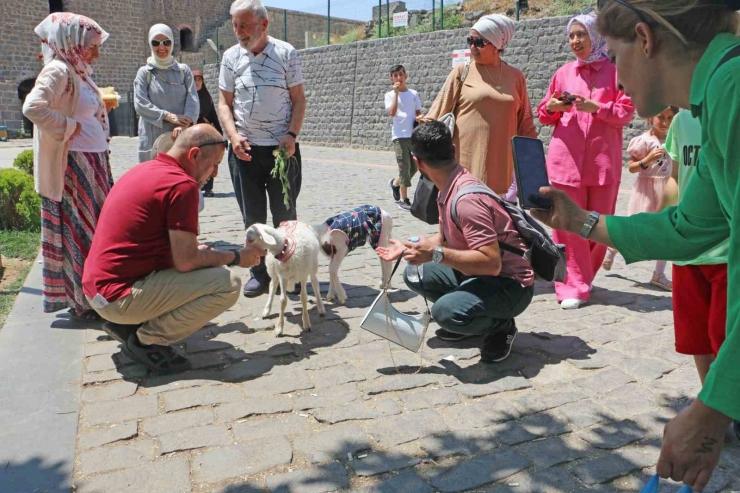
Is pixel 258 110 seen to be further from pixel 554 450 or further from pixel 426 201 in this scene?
pixel 554 450

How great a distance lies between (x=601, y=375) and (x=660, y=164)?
276 centimetres

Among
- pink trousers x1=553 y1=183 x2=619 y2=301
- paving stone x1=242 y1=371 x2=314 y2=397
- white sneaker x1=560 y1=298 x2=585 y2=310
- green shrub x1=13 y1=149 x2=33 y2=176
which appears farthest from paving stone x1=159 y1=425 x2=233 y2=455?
green shrub x1=13 y1=149 x2=33 y2=176

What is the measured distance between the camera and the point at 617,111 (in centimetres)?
493

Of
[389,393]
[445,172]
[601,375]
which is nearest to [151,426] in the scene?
[389,393]

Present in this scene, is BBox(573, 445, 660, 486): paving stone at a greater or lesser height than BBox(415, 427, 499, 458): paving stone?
greater

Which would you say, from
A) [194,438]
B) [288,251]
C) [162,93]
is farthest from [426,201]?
[162,93]

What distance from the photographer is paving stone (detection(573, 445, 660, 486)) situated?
2783 mm

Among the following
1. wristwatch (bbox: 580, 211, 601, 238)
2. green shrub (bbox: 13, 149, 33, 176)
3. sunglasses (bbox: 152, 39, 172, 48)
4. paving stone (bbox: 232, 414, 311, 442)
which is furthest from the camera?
green shrub (bbox: 13, 149, 33, 176)

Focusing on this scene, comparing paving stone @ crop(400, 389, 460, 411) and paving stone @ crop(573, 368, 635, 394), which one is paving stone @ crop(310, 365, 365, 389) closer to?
paving stone @ crop(400, 389, 460, 411)

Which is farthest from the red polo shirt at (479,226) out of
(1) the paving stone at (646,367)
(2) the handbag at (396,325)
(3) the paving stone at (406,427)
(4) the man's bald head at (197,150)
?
(4) the man's bald head at (197,150)

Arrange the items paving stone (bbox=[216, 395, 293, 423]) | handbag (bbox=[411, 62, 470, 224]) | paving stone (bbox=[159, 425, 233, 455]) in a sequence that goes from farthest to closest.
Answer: handbag (bbox=[411, 62, 470, 224]), paving stone (bbox=[216, 395, 293, 423]), paving stone (bbox=[159, 425, 233, 455])

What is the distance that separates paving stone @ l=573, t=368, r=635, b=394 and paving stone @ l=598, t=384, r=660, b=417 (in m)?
0.05

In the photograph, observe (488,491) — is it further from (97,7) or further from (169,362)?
(97,7)

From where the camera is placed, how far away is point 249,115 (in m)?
5.39
